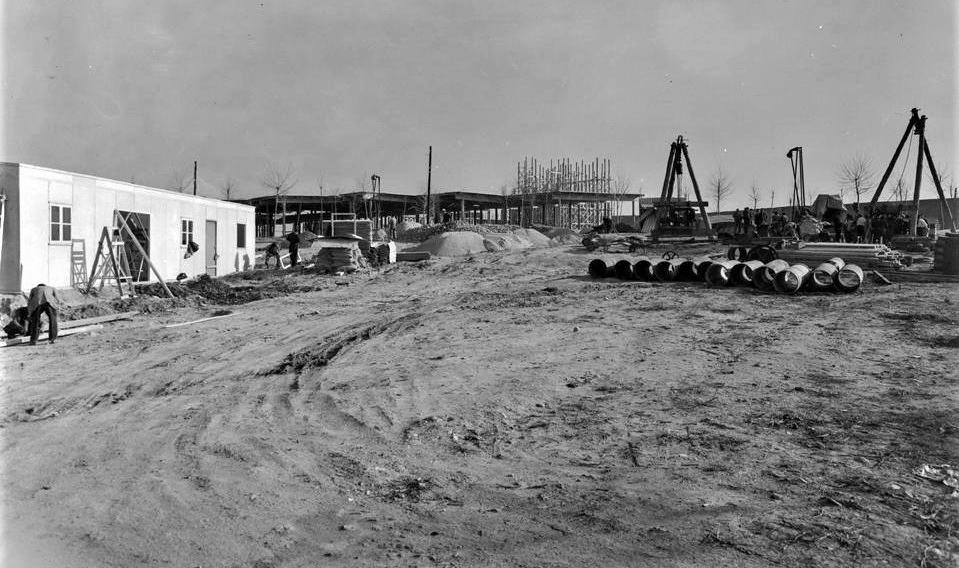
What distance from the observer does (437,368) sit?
7.93 metres

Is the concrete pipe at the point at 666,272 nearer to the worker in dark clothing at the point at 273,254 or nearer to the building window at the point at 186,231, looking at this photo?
the building window at the point at 186,231

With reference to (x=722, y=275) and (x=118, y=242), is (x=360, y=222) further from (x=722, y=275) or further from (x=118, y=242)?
(x=722, y=275)

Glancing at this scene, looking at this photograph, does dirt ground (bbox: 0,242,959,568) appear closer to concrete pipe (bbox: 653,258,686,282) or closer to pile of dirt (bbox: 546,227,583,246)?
concrete pipe (bbox: 653,258,686,282)

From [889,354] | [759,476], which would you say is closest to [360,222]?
[889,354]

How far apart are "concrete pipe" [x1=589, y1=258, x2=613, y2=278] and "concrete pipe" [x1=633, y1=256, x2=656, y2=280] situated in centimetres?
102

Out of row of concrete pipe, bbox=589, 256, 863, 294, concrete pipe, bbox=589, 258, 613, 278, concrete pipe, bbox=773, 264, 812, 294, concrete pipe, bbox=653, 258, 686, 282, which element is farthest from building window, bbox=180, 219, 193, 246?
concrete pipe, bbox=773, 264, 812, 294

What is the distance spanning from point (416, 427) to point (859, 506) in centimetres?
344

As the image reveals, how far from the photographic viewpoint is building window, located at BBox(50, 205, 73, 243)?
572 inches

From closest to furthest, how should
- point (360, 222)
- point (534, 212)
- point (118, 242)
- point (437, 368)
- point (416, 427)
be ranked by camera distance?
point (416, 427)
point (437, 368)
point (118, 242)
point (360, 222)
point (534, 212)

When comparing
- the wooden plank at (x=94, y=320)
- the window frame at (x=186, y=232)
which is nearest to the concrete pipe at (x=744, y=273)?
the wooden plank at (x=94, y=320)

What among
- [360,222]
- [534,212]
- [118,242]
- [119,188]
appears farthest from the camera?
[534,212]

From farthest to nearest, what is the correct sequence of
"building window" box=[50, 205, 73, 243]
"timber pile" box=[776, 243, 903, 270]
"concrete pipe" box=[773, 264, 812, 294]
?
1. "timber pile" box=[776, 243, 903, 270]
2. "building window" box=[50, 205, 73, 243]
3. "concrete pipe" box=[773, 264, 812, 294]

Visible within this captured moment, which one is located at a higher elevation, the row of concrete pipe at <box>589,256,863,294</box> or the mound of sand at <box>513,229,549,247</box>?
the mound of sand at <box>513,229,549,247</box>

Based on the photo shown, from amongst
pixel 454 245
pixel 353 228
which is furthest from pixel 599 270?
pixel 353 228
